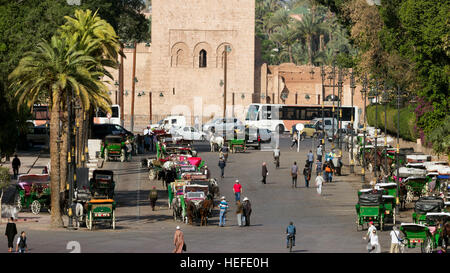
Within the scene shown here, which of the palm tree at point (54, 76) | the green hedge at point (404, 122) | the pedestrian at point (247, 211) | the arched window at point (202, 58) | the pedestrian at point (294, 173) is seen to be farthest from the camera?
the arched window at point (202, 58)

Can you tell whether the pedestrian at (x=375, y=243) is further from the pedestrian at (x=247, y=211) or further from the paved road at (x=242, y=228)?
the pedestrian at (x=247, y=211)

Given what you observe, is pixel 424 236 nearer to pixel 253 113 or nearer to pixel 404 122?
pixel 404 122

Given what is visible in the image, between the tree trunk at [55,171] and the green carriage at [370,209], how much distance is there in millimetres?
12255

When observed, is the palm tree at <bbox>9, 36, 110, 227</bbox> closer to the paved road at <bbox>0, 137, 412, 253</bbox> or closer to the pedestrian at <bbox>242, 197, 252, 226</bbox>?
the paved road at <bbox>0, 137, 412, 253</bbox>

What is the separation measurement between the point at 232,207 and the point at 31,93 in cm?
1078

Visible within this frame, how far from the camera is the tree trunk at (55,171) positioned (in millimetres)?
41219

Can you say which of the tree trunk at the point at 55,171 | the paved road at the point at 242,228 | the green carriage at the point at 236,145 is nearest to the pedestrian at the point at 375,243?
the paved road at the point at 242,228

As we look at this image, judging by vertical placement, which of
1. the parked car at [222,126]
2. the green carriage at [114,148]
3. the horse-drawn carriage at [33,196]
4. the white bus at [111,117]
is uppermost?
the white bus at [111,117]

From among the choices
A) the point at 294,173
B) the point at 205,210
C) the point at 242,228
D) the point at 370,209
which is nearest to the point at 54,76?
the point at 205,210

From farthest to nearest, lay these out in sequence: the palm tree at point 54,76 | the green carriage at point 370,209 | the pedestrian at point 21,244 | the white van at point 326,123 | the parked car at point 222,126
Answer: the white van at point 326,123 → the parked car at point 222,126 → the palm tree at point 54,76 → the green carriage at point 370,209 → the pedestrian at point 21,244

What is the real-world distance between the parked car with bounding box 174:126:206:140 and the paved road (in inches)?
662
